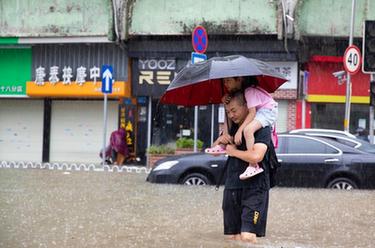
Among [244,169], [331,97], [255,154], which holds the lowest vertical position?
Answer: [244,169]

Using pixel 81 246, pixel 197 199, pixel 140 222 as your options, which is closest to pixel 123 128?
pixel 197 199

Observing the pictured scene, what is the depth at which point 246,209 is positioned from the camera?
19.7 feet

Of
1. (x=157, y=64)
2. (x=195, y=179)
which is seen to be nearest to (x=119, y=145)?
(x=157, y=64)

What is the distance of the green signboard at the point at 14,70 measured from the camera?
26.4m

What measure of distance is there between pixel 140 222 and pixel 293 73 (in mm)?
16661

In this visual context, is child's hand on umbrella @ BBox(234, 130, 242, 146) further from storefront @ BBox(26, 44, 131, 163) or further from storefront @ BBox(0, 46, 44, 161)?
storefront @ BBox(0, 46, 44, 161)

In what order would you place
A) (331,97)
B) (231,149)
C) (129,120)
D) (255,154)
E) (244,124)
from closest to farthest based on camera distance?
(255,154)
(244,124)
(231,149)
(331,97)
(129,120)

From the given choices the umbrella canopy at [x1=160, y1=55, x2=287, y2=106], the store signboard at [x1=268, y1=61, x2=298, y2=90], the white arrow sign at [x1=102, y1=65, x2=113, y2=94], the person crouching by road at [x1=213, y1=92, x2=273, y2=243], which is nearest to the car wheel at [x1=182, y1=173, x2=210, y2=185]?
the white arrow sign at [x1=102, y1=65, x2=113, y2=94]

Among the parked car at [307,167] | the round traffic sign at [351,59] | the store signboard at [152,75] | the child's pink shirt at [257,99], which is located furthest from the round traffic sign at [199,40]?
the child's pink shirt at [257,99]

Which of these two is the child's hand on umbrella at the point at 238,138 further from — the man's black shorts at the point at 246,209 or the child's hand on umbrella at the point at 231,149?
the man's black shorts at the point at 246,209

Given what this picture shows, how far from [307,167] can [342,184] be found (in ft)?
2.48

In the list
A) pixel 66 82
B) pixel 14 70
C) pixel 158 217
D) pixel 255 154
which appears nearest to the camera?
pixel 255 154

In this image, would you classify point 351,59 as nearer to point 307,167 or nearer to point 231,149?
point 307,167

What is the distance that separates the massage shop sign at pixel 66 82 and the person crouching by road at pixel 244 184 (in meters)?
18.9
